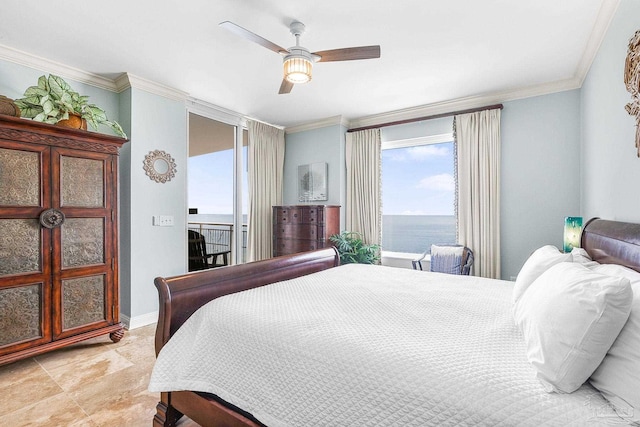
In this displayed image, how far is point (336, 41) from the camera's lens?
2.61m

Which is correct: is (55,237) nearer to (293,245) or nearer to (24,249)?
(24,249)

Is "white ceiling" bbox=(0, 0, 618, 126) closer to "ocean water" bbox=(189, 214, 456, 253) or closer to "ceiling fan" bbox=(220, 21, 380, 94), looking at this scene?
"ceiling fan" bbox=(220, 21, 380, 94)

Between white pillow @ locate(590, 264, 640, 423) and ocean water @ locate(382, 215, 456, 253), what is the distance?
3.34 m

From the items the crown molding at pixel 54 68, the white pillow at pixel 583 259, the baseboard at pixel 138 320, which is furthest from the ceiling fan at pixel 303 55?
the baseboard at pixel 138 320

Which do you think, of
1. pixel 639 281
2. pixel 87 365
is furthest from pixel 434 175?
pixel 87 365

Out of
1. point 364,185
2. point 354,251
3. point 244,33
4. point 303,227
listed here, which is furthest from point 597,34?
point 303,227

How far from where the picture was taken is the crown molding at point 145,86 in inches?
128

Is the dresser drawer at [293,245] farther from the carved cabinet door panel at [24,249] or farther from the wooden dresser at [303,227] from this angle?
the carved cabinet door panel at [24,249]

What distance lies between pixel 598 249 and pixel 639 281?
0.97m

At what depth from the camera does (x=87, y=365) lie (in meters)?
2.47

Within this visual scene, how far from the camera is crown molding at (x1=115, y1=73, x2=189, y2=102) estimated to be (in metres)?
3.24

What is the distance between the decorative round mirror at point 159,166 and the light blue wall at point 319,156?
2027 mm

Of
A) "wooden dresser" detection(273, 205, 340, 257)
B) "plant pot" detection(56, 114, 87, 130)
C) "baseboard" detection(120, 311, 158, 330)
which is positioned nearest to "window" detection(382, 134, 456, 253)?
"wooden dresser" detection(273, 205, 340, 257)

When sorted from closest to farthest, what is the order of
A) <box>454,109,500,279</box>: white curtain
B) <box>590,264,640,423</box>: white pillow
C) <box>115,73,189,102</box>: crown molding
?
<box>590,264,640,423</box>: white pillow → <box>115,73,189,102</box>: crown molding → <box>454,109,500,279</box>: white curtain
